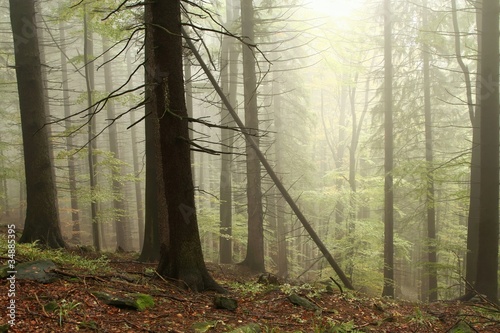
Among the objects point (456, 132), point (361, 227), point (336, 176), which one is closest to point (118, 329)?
point (361, 227)

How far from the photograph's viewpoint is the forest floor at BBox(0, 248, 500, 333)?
3648 millimetres

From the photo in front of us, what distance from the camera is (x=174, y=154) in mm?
5098

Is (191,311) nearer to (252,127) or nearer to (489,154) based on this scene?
(252,127)

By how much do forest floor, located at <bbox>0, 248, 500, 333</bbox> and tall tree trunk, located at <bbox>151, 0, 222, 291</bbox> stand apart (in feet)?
1.17

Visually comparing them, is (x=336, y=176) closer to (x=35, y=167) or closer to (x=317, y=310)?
(x=317, y=310)

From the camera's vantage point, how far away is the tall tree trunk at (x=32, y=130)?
26.4 ft

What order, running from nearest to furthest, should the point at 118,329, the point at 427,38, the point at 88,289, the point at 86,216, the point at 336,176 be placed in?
the point at 118,329 → the point at 88,289 → the point at 427,38 → the point at 336,176 → the point at 86,216

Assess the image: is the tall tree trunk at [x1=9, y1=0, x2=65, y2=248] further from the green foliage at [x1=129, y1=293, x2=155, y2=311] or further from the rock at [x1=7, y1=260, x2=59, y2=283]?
the green foliage at [x1=129, y1=293, x2=155, y2=311]

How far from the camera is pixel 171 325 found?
155 inches

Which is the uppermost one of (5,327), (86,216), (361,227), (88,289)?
(5,327)

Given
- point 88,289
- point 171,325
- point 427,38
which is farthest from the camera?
point 427,38

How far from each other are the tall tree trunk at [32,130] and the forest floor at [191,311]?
3.00 metres

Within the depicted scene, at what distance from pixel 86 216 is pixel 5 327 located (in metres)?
27.1

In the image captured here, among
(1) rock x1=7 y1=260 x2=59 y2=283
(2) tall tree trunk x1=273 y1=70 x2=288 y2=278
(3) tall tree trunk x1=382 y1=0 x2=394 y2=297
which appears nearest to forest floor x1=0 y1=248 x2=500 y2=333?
(1) rock x1=7 y1=260 x2=59 y2=283
